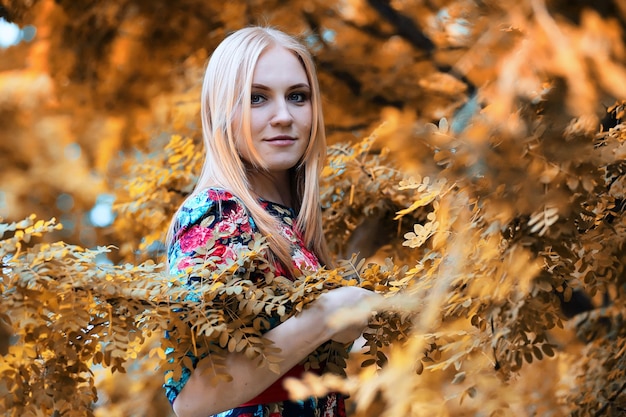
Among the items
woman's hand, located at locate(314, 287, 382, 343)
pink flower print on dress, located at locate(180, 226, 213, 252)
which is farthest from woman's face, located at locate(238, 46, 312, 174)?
woman's hand, located at locate(314, 287, 382, 343)

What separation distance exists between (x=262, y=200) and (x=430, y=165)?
0.81m

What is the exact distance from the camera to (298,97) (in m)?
2.03

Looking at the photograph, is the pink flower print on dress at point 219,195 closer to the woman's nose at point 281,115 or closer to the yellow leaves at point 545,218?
the woman's nose at point 281,115

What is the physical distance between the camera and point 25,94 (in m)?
5.73

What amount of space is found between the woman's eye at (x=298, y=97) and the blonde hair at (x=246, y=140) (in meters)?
0.02

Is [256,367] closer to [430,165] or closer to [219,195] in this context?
[219,195]

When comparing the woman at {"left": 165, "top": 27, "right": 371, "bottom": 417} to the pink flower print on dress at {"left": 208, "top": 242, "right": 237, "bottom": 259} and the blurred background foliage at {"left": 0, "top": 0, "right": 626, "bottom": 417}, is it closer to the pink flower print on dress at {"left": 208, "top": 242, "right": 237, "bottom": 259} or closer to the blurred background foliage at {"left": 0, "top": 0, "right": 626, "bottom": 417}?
the pink flower print on dress at {"left": 208, "top": 242, "right": 237, "bottom": 259}

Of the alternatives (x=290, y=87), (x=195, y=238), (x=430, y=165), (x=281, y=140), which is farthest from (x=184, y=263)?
(x=430, y=165)

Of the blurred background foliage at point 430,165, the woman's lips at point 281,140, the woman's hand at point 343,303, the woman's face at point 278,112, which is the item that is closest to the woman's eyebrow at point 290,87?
the woman's face at point 278,112

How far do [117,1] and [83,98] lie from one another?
0.62 meters

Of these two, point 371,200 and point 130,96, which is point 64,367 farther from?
point 130,96

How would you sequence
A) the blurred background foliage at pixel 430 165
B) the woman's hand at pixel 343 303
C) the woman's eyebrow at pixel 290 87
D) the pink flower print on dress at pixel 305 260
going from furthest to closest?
the woman's eyebrow at pixel 290 87
the pink flower print on dress at pixel 305 260
the woman's hand at pixel 343 303
the blurred background foliage at pixel 430 165

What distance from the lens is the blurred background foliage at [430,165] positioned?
48.1 inches

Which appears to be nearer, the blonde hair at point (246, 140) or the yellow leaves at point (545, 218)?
the yellow leaves at point (545, 218)
